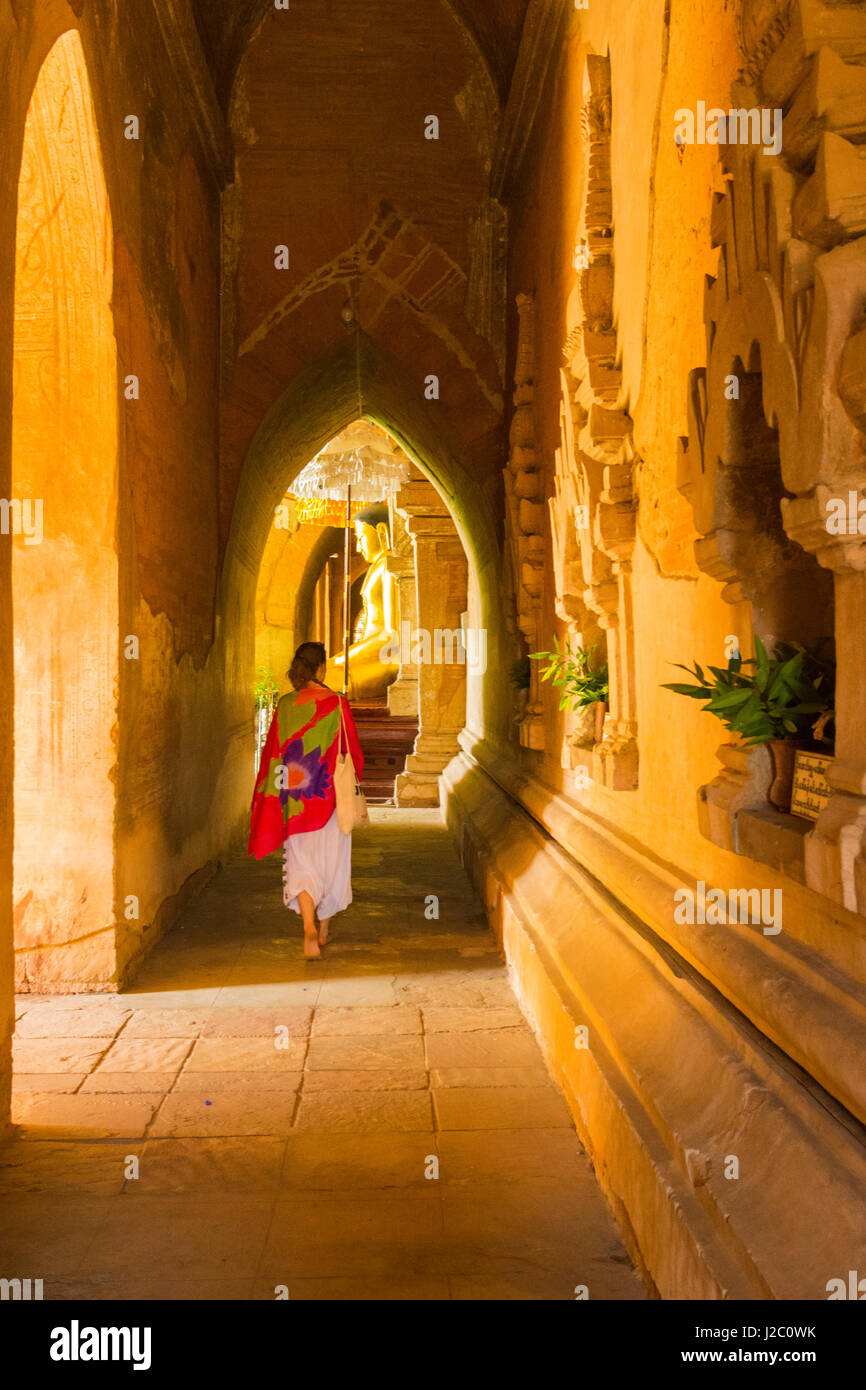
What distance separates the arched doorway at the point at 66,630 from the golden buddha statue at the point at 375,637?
16.0 m

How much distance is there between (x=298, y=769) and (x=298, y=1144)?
245cm

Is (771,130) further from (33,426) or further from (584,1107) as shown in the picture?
(33,426)

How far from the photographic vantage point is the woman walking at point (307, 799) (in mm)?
5098

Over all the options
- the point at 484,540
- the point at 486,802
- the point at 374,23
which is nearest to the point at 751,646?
the point at 486,802

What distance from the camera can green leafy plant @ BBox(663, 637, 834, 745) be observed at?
1996 millimetres

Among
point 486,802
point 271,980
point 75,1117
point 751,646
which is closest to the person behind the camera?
point 751,646

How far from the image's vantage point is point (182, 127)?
A: 5812 millimetres

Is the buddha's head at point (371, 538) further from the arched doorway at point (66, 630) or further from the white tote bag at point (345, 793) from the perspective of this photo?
the arched doorway at point (66, 630)

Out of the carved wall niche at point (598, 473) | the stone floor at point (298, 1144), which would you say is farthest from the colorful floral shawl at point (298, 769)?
the carved wall niche at point (598, 473)

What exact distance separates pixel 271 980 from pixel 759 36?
12.6 feet

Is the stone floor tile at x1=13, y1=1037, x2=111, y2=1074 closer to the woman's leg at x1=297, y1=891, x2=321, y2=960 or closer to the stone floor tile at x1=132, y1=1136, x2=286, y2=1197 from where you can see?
the stone floor tile at x1=132, y1=1136, x2=286, y2=1197

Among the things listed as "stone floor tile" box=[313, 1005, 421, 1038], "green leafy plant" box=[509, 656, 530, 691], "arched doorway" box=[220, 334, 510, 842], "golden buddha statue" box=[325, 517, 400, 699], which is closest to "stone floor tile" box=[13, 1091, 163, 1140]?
"stone floor tile" box=[313, 1005, 421, 1038]

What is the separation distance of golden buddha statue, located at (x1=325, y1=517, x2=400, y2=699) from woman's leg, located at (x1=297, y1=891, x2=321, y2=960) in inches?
606

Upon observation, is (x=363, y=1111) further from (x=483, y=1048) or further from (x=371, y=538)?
(x=371, y=538)
